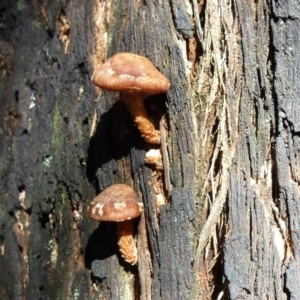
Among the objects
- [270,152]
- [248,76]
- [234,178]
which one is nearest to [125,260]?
[234,178]

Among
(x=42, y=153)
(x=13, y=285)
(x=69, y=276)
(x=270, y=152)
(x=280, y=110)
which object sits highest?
(x=280, y=110)

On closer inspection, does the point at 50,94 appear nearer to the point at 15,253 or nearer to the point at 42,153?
the point at 42,153

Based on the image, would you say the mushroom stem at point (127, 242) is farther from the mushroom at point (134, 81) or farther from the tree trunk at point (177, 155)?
the mushroom at point (134, 81)

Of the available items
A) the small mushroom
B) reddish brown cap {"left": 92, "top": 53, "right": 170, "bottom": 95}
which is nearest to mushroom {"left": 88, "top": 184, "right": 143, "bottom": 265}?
the small mushroom

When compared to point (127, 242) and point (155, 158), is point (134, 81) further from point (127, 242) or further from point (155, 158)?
point (127, 242)

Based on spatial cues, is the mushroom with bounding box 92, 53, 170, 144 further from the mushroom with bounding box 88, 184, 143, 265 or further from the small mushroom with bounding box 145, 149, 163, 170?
the mushroom with bounding box 88, 184, 143, 265

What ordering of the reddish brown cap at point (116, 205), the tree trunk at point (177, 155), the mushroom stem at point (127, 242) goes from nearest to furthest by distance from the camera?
1. the tree trunk at point (177, 155)
2. the reddish brown cap at point (116, 205)
3. the mushroom stem at point (127, 242)

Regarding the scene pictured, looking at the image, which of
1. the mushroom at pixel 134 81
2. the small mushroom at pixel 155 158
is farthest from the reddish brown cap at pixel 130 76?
the small mushroom at pixel 155 158

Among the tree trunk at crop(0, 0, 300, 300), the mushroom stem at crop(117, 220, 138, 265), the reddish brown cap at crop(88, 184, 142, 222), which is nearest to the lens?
the tree trunk at crop(0, 0, 300, 300)
